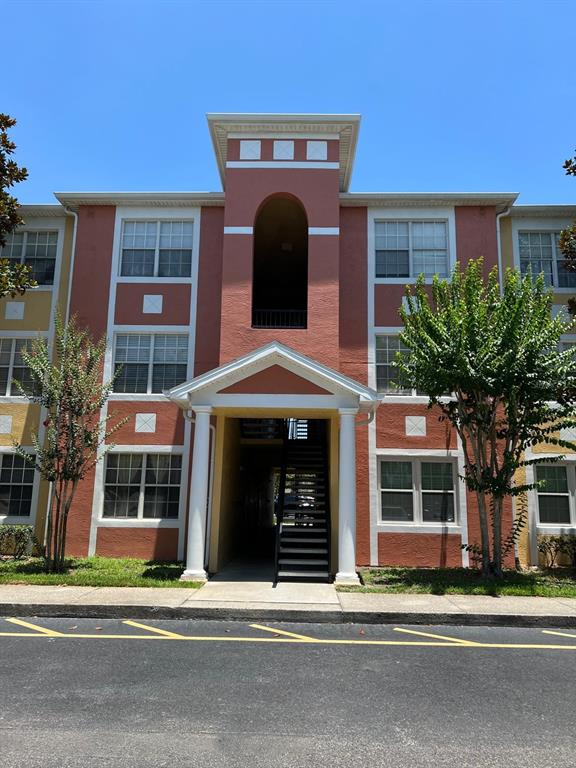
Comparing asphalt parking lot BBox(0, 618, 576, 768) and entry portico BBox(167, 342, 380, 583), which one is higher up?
entry portico BBox(167, 342, 380, 583)

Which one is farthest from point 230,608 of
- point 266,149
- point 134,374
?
point 266,149

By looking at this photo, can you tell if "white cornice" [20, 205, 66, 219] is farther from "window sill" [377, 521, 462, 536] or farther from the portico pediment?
"window sill" [377, 521, 462, 536]

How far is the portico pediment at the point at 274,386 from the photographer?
12.2 m

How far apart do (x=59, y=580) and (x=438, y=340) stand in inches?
326

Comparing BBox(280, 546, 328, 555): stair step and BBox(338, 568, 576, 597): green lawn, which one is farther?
BBox(280, 546, 328, 555): stair step

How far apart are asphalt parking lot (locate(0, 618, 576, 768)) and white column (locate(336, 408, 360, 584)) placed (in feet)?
10.9

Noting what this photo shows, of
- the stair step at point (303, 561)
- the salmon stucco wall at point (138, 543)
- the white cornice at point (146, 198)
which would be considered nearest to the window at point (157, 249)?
the white cornice at point (146, 198)

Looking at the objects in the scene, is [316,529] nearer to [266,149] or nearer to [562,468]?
[562,468]

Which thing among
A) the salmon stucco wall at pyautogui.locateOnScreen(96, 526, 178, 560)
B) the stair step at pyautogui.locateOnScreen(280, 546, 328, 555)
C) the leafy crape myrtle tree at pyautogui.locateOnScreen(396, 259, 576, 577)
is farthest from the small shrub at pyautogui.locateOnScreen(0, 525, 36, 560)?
the leafy crape myrtle tree at pyautogui.locateOnScreen(396, 259, 576, 577)

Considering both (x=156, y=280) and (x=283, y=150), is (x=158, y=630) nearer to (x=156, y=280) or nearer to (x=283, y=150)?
(x=156, y=280)

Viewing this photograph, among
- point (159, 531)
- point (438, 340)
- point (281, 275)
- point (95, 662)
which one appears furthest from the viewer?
point (281, 275)

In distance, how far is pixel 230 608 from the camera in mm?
8883

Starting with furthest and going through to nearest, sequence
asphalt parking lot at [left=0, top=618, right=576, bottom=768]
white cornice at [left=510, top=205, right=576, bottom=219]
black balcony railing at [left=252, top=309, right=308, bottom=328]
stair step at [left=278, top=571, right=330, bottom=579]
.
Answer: black balcony railing at [left=252, top=309, right=308, bottom=328] → white cornice at [left=510, top=205, right=576, bottom=219] → stair step at [left=278, top=571, right=330, bottom=579] → asphalt parking lot at [left=0, top=618, right=576, bottom=768]

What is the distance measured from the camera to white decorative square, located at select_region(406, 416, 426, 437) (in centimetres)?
1505
